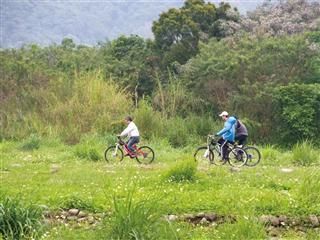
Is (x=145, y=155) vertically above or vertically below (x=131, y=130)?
below

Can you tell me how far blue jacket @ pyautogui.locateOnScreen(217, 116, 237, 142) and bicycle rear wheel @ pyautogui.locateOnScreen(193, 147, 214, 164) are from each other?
0.64m

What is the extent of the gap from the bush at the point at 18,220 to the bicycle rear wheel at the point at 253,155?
28.7 feet

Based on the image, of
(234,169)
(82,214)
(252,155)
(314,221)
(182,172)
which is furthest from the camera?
(252,155)

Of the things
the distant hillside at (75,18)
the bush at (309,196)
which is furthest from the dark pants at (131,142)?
the distant hillside at (75,18)

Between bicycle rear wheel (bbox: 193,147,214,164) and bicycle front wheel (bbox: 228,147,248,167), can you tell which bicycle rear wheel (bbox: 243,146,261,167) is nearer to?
bicycle front wheel (bbox: 228,147,248,167)

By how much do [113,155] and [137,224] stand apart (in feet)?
32.1

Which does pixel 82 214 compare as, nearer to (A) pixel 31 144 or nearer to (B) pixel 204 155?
(B) pixel 204 155

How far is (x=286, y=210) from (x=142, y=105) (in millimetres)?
13767

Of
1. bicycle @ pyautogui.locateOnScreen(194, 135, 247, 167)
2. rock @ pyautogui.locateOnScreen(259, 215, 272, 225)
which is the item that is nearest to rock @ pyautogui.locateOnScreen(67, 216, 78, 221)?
rock @ pyautogui.locateOnScreen(259, 215, 272, 225)

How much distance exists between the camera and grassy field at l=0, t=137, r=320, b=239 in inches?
297

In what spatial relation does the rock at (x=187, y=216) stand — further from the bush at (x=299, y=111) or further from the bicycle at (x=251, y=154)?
the bush at (x=299, y=111)

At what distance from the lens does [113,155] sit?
55.4 ft

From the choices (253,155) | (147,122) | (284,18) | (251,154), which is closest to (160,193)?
(251,154)

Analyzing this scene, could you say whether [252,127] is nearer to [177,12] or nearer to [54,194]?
[177,12]
